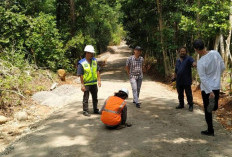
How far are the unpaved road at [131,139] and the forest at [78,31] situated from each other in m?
3.28

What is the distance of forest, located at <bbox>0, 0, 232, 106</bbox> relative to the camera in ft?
30.1

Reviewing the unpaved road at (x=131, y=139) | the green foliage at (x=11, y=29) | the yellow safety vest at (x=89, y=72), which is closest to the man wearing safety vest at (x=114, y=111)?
the unpaved road at (x=131, y=139)

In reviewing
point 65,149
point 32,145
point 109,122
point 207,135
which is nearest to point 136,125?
point 109,122

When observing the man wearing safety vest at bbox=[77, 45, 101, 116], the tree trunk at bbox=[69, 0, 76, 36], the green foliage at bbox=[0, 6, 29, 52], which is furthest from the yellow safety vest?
the tree trunk at bbox=[69, 0, 76, 36]

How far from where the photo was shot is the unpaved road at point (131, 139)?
4.16 meters

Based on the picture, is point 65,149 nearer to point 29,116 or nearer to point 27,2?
point 29,116

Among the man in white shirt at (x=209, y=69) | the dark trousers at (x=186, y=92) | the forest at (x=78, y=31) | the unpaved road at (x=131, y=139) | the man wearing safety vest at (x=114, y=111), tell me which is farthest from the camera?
the forest at (x=78, y=31)

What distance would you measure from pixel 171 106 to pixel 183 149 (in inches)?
136

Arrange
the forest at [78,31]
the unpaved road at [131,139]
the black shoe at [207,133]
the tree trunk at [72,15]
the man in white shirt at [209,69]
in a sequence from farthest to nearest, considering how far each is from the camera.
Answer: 1. the tree trunk at [72,15]
2. the forest at [78,31]
3. the black shoe at [207,133]
4. the man in white shirt at [209,69]
5. the unpaved road at [131,139]

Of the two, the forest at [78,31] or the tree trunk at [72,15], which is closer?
the forest at [78,31]

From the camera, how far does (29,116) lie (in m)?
7.84

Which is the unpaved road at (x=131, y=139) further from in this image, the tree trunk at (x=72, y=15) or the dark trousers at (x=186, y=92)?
the tree trunk at (x=72, y=15)

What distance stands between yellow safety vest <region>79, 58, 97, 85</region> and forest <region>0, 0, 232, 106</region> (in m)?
3.18

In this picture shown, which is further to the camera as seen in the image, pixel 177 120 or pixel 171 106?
pixel 171 106
